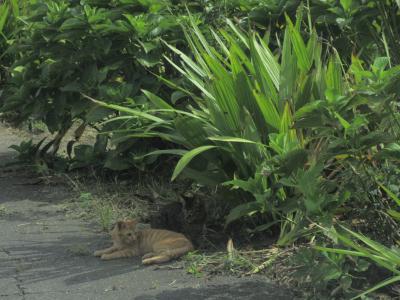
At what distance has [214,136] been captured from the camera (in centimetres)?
518

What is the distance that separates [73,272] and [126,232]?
1.53 feet

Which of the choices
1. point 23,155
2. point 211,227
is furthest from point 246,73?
point 23,155

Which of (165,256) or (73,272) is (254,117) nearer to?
(165,256)

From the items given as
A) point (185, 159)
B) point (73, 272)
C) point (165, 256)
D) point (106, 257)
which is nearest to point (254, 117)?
point (185, 159)

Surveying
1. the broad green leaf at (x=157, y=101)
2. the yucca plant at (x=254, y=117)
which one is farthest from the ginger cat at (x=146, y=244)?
the broad green leaf at (x=157, y=101)

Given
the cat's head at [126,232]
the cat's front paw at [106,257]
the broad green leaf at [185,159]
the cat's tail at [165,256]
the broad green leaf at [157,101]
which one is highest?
the broad green leaf at [157,101]

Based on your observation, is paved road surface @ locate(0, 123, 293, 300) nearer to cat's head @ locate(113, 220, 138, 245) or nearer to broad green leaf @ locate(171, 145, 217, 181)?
cat's head @ locate(113, 220, 138, 245)

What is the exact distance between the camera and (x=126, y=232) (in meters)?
5.35

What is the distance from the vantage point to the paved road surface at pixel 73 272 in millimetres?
4605

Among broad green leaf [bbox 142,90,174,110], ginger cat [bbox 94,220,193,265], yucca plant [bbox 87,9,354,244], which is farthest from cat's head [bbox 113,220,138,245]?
broad green leaf [bbox 142,90,174,110]

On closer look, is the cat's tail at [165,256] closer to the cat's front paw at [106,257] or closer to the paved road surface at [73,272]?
the paved road surface at [73,272]

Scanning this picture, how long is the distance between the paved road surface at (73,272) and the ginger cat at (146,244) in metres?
0.07

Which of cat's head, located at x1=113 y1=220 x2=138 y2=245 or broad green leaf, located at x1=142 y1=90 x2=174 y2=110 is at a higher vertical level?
broad green leaf, located at x1=142 y1=90 x2=174 y2=110

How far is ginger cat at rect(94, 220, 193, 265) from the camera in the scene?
5156 millimetres
